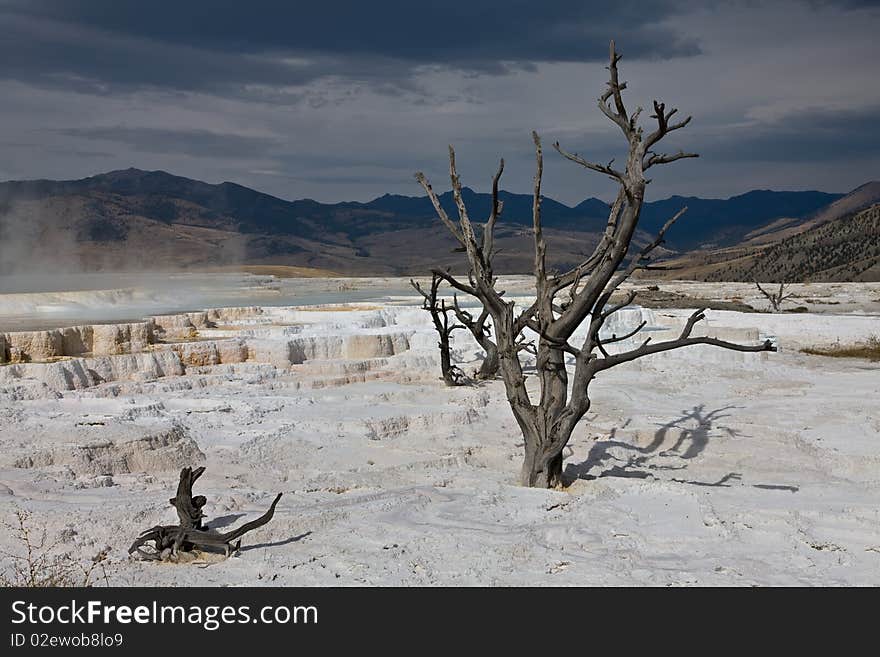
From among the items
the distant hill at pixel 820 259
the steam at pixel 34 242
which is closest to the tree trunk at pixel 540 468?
the distant hill at pixel 820 259

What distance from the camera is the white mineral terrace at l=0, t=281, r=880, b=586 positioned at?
206 inches

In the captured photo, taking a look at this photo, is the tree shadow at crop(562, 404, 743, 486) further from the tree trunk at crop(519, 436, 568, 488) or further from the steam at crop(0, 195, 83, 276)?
the steam at crop(0, 195, 83, 276)

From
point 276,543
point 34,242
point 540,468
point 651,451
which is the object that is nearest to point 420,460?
point 540,468

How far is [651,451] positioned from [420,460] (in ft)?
9.89

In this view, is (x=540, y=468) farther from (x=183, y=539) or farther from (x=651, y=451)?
(x=183, y=539)

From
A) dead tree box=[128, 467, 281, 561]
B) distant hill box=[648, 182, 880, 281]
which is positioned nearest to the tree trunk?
dead tree box=[128, 467, 281, 561]

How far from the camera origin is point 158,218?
19312cm

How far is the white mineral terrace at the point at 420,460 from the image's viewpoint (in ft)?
17.2

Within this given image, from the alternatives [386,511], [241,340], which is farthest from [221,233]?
[386,511]

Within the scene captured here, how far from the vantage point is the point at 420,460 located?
9.85 meters

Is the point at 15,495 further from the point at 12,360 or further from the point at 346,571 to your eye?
the point at 12,360

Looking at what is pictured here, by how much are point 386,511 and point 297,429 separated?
475 cm

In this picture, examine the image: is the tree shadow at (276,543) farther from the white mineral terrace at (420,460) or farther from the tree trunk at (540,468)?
the tree trunk at (540,468)

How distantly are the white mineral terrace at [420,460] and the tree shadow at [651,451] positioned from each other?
5cm
